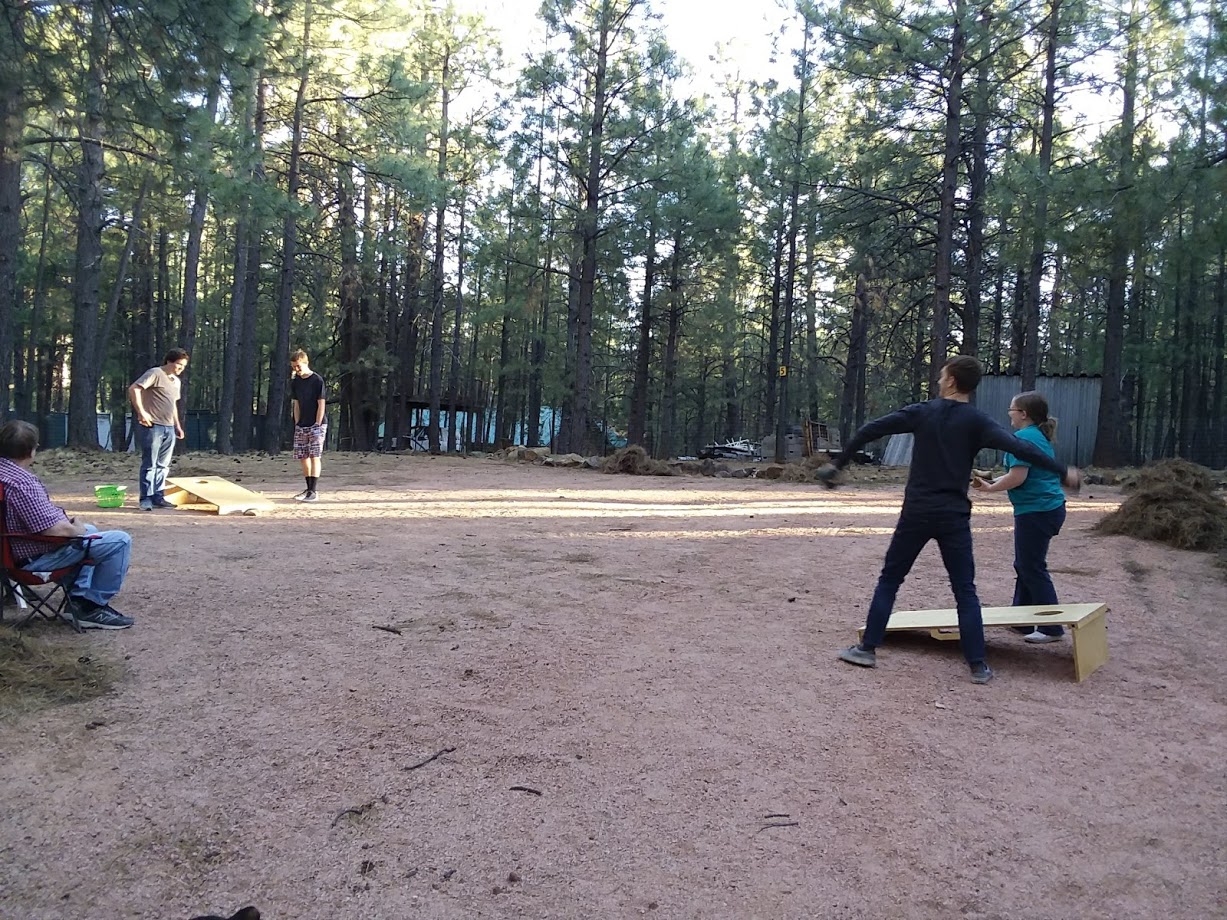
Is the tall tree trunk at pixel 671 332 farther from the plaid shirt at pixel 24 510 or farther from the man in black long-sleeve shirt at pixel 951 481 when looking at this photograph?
the plaid shirt at pixel 24 510

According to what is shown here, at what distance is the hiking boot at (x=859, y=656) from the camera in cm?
473

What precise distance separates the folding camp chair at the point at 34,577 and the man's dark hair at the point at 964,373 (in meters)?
4.81

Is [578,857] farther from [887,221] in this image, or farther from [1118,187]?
[887,221]

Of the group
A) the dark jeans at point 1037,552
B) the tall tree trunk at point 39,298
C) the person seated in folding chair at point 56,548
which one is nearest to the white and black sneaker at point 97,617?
the person seated in folding chair at point 56,548

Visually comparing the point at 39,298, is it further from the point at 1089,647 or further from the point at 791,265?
the point at 1089,647

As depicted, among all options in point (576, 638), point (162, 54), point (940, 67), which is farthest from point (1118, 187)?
point (162, 54)

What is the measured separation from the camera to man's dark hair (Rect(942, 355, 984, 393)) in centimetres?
469

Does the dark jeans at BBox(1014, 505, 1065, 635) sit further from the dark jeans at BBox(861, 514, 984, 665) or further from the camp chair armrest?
the camp chair armrest

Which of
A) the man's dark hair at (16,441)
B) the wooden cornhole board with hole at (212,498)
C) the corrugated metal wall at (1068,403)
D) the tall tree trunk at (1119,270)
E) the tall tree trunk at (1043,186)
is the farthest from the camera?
the corrugated metal wall at (1068,403)

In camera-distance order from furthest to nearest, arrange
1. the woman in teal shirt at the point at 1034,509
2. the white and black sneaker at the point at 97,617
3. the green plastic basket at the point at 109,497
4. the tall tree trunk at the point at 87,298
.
A: 1. the tall tree trunk at the point at 87,298
2. the green plastic basket at the point at 109,497
3. the woman in teal shirt at the point at 1034,509
4. the white and black sneaker at the point at 97,617

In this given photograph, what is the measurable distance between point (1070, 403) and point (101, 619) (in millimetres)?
24363

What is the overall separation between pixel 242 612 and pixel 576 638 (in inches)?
84.2

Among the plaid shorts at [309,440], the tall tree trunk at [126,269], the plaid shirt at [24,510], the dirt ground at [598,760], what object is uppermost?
the tall tree trunk at [126,269]

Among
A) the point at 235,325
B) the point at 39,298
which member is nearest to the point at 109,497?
the point at 235,325
